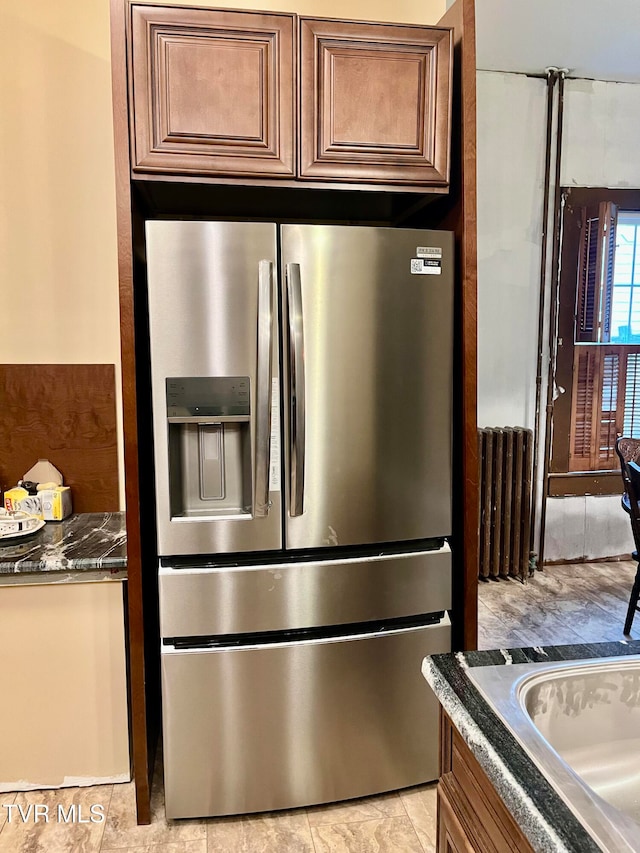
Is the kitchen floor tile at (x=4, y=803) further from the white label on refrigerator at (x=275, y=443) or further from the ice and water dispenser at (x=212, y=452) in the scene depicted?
the white label on refrigerator at (x=275, y=443)

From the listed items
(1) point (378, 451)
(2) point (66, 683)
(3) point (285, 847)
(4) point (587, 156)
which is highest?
(4) point (587, 156)

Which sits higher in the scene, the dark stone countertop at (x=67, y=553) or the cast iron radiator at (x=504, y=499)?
the dark stone countertop at (x=67, y=553)

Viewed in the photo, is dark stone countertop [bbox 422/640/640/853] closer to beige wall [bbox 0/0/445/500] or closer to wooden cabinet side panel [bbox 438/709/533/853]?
wooden cabinet side panel [bbox 438/709/533/853]

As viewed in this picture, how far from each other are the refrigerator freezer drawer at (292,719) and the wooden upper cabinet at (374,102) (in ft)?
4.70

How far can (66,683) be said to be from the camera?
2.01m

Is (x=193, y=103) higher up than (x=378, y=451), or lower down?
Result: higher up

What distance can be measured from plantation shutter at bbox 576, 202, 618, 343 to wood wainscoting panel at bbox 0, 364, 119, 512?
3.00 metres

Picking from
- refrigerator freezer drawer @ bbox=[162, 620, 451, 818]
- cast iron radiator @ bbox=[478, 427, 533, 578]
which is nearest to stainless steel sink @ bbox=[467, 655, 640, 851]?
refrigerator freezer drawer @ bbox=[162, 620, 451, 818]

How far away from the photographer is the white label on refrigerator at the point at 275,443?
1804 millimetres

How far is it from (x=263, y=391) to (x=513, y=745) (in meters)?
1.17

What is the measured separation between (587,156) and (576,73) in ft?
1.58

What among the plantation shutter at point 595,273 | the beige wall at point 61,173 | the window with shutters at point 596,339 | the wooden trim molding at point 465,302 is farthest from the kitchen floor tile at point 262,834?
the plantation shutter at point 595,273

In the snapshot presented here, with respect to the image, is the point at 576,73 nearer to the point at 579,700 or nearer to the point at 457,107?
the point at 457,107

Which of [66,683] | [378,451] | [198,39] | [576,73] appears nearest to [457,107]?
[198,39]
